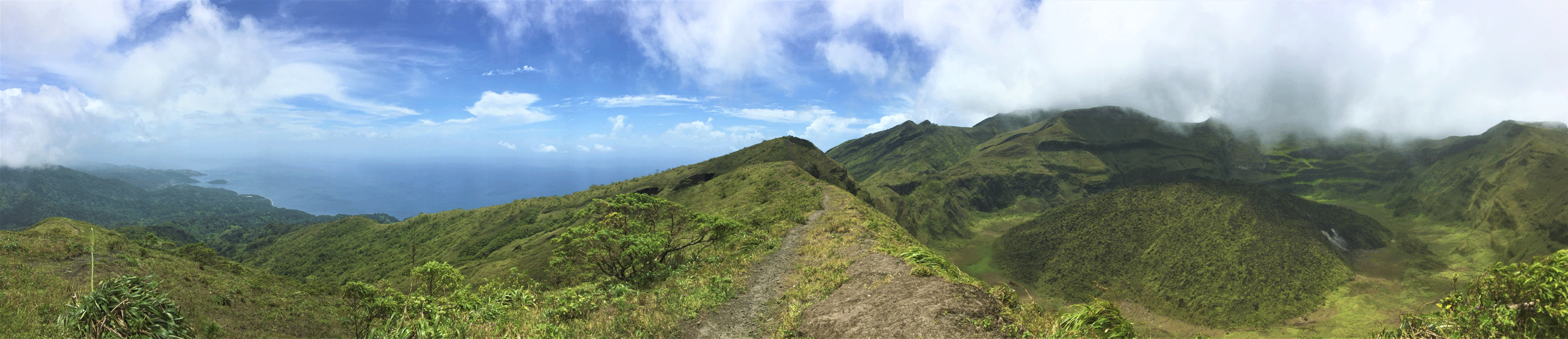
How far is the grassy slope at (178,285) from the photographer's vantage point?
50.8 feet

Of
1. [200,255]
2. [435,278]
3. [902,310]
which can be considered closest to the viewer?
[902,310]

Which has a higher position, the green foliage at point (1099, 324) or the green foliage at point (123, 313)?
the green foliage at point (123, 313)

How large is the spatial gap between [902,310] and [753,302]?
4892 millimetres

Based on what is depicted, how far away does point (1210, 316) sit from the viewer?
73000mm

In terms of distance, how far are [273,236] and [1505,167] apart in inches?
11506

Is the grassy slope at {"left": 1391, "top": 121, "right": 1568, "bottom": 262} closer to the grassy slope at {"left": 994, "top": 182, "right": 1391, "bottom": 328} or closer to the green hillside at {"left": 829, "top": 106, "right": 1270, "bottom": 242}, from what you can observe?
the grassy slope at {"left": 994, "top": 182, "right": 1391, "bottom": 328}

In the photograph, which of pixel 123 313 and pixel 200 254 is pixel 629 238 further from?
pixel 200 254

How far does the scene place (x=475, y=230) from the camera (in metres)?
79.8

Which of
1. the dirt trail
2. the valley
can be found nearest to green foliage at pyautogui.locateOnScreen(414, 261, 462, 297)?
the valley

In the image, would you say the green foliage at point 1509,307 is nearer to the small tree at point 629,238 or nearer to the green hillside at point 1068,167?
the small tree at point 629,238

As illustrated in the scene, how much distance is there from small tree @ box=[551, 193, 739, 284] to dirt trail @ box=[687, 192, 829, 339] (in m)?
2.56

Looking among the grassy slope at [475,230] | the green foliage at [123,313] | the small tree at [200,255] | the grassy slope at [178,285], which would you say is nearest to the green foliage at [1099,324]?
the green foliage at [123,313]

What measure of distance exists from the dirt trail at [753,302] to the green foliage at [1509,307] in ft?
33.7

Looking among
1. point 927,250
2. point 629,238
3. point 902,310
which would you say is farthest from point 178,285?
point 927,250
